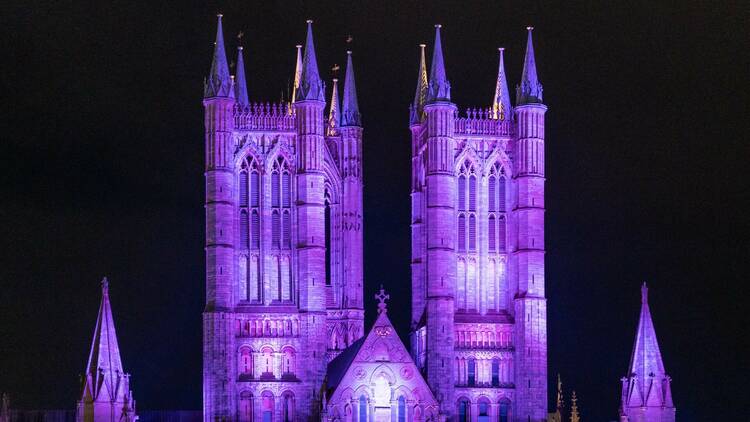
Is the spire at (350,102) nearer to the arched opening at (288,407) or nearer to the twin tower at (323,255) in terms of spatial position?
the twin tower at (323,255)

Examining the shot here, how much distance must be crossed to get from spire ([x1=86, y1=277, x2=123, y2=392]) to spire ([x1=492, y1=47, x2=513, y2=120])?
1049 inches

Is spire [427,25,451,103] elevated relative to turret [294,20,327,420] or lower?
elevated

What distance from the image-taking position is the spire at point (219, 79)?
349 ft

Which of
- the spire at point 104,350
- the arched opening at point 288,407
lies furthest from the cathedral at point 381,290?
the spire at point 104,350

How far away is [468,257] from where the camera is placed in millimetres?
107188

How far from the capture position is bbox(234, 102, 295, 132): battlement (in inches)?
4232

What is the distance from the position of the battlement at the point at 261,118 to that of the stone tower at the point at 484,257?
8669 millimetres

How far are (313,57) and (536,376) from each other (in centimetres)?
2318

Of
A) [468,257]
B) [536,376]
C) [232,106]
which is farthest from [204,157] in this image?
[536,376]

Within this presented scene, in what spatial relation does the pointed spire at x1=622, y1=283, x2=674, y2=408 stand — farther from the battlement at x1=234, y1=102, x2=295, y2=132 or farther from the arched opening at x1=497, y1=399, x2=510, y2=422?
the battlement at x1=234, y1=102, x2=295, y2=132

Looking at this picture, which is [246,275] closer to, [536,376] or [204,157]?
[204,157]

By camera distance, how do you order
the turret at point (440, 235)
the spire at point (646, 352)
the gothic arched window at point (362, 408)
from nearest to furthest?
the spire at point (646, 352) → the gothic arched window at point (362, 408) → the turret at point (440, 235)

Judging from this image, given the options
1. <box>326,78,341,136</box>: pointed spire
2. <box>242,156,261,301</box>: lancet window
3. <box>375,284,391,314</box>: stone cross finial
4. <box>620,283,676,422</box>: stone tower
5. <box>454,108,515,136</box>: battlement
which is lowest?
<box>620,283,676,422</box>: stone tower

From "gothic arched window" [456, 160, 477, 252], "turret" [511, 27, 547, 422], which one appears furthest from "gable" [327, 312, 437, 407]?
"gothic arched window" [456, 160, 477, 252]
